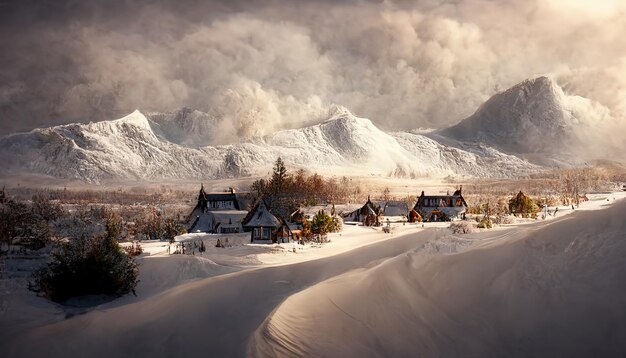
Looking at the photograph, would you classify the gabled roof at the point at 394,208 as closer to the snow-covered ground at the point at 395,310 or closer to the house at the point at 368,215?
the house at the point at 368,215

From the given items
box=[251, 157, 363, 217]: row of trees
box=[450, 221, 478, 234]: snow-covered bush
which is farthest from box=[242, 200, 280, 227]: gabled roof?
box=[450, 221, 478, 234]: snow-covered bush

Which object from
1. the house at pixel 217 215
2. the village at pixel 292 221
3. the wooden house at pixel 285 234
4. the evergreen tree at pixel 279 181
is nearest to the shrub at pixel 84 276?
the village at pixel 292 221

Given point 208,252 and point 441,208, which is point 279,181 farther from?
point 208,252

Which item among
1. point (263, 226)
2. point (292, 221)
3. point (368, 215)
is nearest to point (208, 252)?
point (263, 226)

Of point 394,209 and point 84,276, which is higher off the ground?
point 394,209

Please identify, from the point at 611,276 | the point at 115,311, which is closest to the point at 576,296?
the point at 611,276

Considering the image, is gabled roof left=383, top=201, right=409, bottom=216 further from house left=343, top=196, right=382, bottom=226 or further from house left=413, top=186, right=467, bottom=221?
house left=413, top=186, right=467, bottom=221
